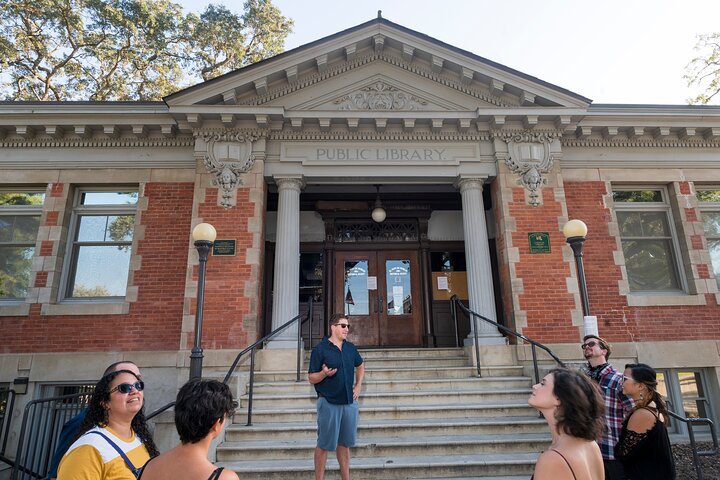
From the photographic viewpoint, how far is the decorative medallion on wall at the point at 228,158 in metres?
8.29

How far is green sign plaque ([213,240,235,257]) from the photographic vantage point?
26.2ft

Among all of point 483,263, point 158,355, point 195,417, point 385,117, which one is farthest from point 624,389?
point 158,355

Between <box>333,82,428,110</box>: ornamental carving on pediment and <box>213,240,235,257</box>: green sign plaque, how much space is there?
3735mm

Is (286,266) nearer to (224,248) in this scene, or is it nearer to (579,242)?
(224,248)

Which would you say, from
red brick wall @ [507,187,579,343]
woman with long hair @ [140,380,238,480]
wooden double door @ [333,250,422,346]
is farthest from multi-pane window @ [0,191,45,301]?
red brick wall @ [507,187,579,343]

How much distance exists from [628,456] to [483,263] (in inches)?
208

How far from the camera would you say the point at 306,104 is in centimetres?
879

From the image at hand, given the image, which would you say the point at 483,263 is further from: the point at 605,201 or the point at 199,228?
the point at 199,228

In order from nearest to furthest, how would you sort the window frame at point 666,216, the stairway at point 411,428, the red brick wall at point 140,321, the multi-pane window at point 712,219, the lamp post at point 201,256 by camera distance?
the stairway at point 411,428 < the lamp post at point 201,256 < the red brick wall at point 140,321 < the window frame at point 666,216 < the multi-pane window at point 712,219

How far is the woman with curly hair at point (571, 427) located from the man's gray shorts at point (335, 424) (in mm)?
2688

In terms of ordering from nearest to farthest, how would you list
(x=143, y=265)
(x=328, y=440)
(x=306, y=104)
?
(x=328, y=440) → (x=143, y=265) → (x=306, y=104)

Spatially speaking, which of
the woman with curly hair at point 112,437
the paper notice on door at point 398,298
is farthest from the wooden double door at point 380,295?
the woman with curly hair at point 112,437

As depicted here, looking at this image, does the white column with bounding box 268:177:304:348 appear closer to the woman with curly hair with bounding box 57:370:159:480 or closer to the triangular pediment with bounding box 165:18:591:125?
the triangular pediment with bounding box 165:18:591:125

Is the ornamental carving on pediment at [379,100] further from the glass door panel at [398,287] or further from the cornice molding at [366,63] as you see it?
the glass door panel at [398,287]
